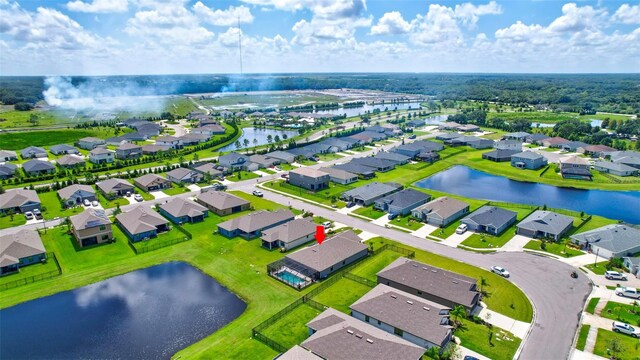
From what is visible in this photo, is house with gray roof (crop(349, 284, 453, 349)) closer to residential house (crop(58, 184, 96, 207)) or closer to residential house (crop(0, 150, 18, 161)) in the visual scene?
residential house (crop(58, 184, 96, 207))

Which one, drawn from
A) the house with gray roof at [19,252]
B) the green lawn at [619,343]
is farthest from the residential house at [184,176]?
the green lawn at [619,343]

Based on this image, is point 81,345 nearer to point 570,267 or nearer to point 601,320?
point 601,320

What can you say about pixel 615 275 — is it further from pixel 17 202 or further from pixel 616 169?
pixel 17 202

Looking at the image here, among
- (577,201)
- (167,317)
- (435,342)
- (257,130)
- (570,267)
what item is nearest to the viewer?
(435,342)

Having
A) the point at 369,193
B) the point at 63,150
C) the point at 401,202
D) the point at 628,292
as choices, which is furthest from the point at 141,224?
the point at 63,150

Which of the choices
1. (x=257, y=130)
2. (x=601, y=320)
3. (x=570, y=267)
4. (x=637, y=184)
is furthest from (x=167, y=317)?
(x=257, y=130)
